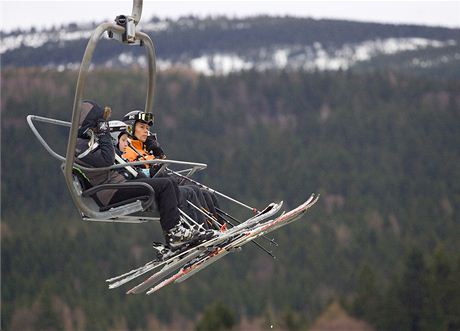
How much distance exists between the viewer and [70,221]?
281ft

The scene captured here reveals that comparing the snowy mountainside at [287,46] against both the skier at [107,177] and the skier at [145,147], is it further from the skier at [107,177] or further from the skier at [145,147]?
the skier at [107,177]

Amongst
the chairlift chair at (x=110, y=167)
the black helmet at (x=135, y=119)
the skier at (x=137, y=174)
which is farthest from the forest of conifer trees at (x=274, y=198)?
the chairlift chair at (x=110, y=167)

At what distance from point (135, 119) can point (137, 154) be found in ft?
1.22

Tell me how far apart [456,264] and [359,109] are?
1820 inches

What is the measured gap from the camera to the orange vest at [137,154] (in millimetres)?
14477

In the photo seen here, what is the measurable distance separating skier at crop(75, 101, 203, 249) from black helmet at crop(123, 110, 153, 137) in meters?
0.70

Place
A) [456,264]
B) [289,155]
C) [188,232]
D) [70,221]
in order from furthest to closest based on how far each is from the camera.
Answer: [289,155] < [70,221] < [456,264] < [188,232]

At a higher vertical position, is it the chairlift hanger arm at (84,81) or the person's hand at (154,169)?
the chairlift hanger arm at (84,81)

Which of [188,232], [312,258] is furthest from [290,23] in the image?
[188,232]

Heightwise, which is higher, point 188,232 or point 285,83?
point 188,232

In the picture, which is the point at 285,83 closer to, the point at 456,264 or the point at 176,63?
the point at 176,63

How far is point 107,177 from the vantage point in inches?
549

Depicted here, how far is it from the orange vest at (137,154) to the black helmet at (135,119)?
3.8 inches

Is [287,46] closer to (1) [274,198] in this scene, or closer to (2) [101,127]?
(1) [274,198]
